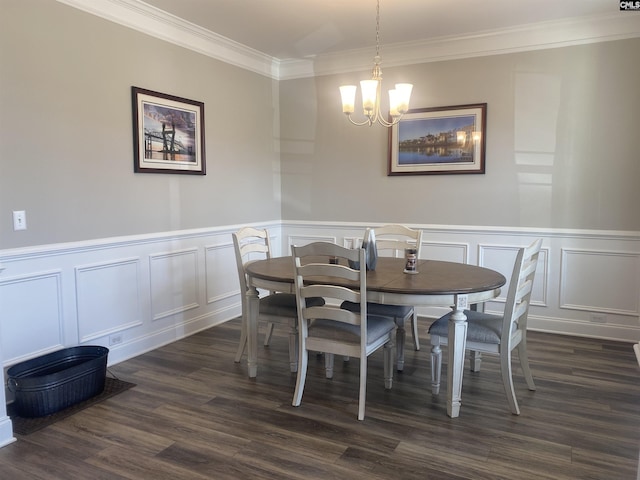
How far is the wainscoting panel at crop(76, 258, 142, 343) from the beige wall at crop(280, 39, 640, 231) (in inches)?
85.8

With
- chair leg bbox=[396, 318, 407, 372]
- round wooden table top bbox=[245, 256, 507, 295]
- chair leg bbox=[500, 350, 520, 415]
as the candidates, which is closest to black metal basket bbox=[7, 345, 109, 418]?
round wooden table top bbox=[245, 256, 507, 295]

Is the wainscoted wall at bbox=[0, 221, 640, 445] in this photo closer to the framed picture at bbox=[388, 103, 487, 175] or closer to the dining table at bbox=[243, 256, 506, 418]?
the framed picture at bbox=[388, 103, 487, 175]

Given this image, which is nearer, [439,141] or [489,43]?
[489,43]

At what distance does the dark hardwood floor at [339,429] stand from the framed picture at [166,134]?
5.05 feet

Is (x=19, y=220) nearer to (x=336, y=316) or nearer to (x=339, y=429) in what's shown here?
(x=336, y=316)

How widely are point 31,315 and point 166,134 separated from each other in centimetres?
165

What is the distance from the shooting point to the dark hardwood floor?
2.22 meters

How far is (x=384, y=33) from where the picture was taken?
420 cm

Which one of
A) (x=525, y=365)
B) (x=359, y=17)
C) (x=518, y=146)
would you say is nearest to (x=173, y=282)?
(x=359, y=17)

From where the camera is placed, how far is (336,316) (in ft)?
8.81

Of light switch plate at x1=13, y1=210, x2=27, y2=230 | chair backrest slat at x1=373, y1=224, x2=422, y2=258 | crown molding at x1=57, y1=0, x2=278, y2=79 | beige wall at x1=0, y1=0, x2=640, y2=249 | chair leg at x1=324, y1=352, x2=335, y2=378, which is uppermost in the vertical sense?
crown molding at x1=57, y1=0, x2=278, y2=79
